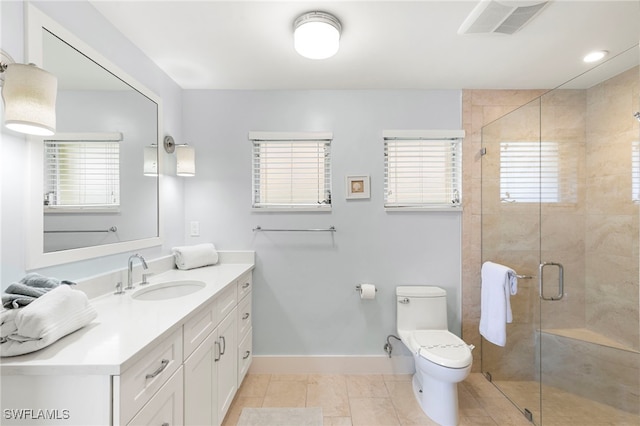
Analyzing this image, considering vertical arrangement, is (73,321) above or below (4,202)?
below

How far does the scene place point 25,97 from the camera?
937mm

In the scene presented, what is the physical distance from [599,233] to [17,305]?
308 cm

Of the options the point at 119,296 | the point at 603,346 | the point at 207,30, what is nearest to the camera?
the point at 119,296

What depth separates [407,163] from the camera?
7.57 ft

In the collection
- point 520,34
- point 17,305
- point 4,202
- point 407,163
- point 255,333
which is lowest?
point 255,333

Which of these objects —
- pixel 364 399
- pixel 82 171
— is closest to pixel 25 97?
pixel 82 171

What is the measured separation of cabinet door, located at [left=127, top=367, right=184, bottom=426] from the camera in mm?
913

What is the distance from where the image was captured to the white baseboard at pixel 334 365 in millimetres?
2264

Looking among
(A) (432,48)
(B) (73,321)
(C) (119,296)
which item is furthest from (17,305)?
(A) (432,48)

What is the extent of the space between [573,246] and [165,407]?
8.62ft

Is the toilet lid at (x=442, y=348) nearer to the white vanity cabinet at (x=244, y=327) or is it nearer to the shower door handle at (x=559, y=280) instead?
the shower door handle at (x=559, y=280)

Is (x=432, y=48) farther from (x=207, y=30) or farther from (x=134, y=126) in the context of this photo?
(x=134, y=126)

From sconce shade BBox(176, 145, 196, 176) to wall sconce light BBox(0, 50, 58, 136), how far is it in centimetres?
108

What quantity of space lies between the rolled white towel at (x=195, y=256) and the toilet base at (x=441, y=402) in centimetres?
178
